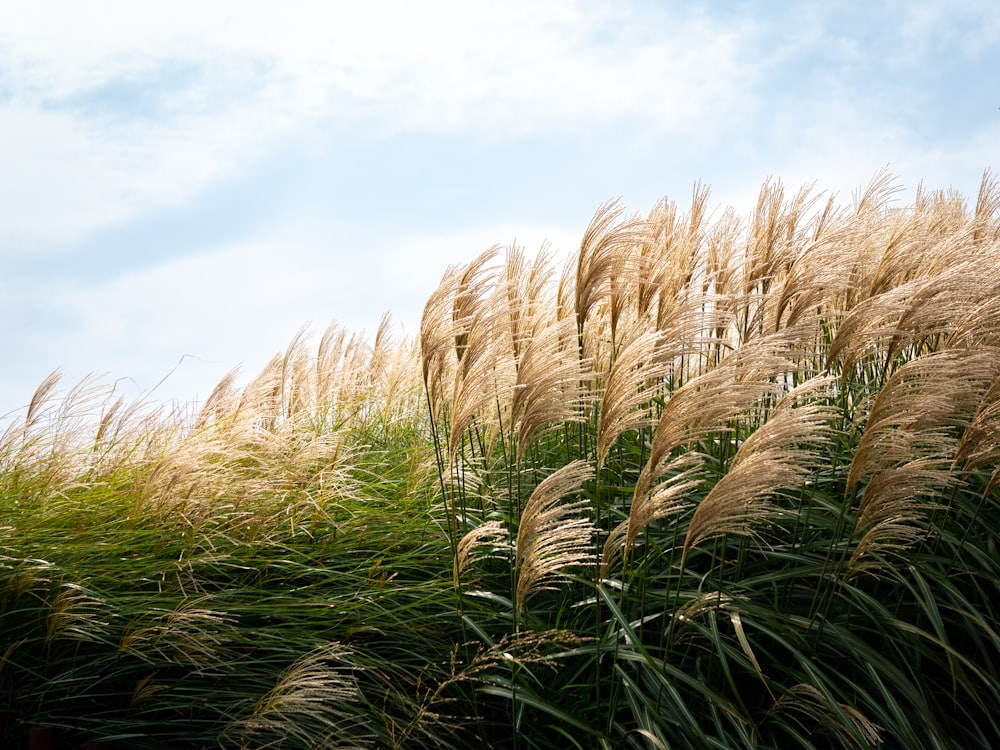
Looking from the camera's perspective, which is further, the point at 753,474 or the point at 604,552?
the point at 604,552

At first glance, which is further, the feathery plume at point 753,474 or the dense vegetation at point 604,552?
the dense vegetation at point 604,552

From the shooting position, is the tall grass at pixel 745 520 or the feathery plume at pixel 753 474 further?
the tall grass at pixel 745 520

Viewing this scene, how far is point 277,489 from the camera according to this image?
13.5ft

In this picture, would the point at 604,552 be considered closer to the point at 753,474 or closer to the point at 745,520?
the point at 753,474

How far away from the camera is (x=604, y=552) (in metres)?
2.56

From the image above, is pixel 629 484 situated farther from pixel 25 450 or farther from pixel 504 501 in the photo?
pixel 25 450

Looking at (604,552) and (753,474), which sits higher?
(753,474)

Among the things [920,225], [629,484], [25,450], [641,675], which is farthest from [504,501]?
[25,450]

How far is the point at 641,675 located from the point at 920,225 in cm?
282

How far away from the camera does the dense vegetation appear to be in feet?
8.91

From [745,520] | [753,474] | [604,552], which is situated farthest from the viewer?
[745,520]

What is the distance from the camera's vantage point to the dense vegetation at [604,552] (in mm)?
2717

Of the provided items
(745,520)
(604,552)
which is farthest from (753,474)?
(745,520)

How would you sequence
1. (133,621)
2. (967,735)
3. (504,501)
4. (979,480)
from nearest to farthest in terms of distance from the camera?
1. (967,735)
2. (133,621)
3. (979,480)
4. (504,501)
